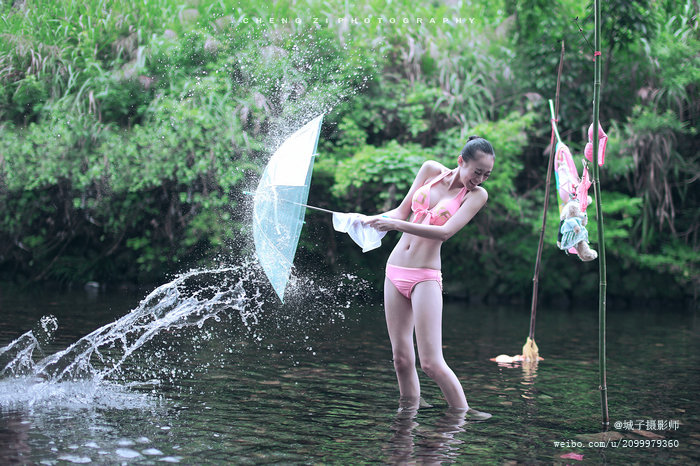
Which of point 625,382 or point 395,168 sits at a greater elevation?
point 395,168

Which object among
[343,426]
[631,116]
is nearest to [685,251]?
[631,116]

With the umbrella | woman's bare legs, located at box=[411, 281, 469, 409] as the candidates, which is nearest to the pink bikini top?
woman's bare legs, located at box=[411, 281, 469, 409]

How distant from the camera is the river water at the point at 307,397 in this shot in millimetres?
3436

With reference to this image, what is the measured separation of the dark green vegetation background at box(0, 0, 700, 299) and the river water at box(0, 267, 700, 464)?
3.88m

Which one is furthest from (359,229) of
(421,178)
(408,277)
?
(421,178)

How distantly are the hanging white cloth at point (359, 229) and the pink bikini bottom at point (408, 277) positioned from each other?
0.23 m

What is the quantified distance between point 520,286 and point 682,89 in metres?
4.57

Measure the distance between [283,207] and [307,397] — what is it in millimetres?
1415

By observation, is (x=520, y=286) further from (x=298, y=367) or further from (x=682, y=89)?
(x=298, y=367)

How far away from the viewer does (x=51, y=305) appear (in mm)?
9070

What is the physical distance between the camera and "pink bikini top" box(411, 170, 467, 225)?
4.07 meters

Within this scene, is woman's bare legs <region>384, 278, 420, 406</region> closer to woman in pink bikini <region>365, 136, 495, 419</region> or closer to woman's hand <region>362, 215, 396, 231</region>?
woman in pink bikini <region>365, 136, 495, 419</region>

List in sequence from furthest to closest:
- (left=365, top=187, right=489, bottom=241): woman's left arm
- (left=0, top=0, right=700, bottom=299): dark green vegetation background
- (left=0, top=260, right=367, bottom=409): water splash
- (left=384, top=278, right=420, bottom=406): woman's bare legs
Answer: (left=0, top=0, right=700, bottom=299): dark green vegetation background → (left=0, top=260, right=367, bottom=409): water splash → (left=384, top=278, right=420, bottom=406): woman's bare legs → (left=365, top=187, right=489, bottom=241): woman's left arm

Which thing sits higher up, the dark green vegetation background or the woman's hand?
the dark green vegetation background
